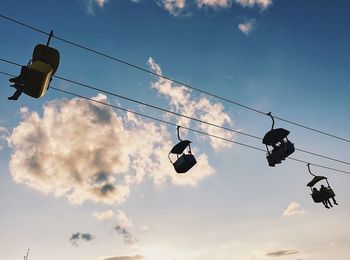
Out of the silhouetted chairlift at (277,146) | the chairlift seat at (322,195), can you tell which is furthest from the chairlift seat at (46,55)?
the chairlift seat at (322,195)

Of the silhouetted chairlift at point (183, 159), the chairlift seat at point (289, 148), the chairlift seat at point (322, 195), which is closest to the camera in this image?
the silhouetted chairlift at point (183, 159)

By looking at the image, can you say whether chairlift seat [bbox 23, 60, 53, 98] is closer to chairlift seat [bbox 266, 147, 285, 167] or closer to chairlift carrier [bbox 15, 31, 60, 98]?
chairlift carrier [bbox 15, 31, 60, 98]

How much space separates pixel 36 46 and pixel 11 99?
1448 millimetres

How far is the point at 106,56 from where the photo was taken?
374 inches

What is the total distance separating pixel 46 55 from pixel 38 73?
539 mm

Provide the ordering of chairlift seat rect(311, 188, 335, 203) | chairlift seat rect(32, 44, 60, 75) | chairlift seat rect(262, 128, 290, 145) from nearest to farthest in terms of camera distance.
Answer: chairlift seat rect(32, 44, 60, 75) < chairlift seat rect(262, 128, 290, 145) < chairlift seat rect(311, 188, 335, 203)

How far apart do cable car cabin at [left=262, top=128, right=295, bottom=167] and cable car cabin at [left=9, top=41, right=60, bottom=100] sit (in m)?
8.48

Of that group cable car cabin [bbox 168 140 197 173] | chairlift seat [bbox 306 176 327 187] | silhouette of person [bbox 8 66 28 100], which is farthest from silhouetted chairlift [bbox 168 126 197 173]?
chairlift seat [bbox 306 176 327 187]

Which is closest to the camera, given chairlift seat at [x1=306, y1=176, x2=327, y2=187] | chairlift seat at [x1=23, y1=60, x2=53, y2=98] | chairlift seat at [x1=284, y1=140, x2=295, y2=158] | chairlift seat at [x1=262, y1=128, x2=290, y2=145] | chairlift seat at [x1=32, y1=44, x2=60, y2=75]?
chairlift seat at [x1=23, y1=60, x2=53, y2=98]

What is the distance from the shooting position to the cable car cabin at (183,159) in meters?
11.4

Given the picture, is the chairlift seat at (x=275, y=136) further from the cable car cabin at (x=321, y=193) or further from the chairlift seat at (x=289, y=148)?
the cable car cabin at (x=321, y=193)

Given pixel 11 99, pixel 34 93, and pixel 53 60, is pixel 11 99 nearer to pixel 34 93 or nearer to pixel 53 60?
pixel 34 93

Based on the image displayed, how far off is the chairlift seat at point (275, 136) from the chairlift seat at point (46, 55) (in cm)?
843

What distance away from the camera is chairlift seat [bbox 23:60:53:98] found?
7.80m
